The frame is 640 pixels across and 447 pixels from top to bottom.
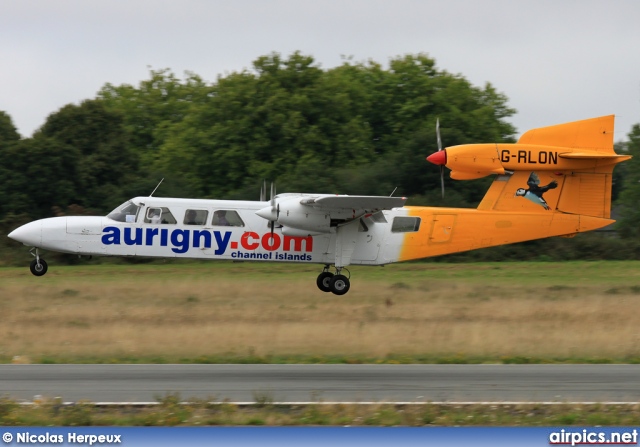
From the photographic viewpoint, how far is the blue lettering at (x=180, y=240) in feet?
68.5

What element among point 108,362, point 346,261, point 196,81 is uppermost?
point 196,81

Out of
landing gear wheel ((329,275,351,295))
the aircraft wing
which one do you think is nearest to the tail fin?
the aircraft wing

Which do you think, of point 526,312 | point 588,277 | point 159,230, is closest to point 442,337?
point 526,312

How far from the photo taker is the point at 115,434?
886 centimetres

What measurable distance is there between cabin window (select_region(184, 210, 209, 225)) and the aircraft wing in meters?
2.44

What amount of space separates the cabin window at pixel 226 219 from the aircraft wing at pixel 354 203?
171cm

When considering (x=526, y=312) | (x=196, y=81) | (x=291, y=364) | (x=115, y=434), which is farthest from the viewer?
(x=196, y=81)

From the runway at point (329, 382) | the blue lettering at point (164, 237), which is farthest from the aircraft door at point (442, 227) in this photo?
the runway at point (329, 382)

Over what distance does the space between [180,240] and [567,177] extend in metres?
9.31

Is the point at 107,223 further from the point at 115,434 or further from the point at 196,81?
the point at 196,81

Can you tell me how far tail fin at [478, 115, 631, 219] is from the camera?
68.0 feet

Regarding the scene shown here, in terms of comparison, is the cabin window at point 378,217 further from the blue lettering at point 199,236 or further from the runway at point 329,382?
the runway at point 329,382

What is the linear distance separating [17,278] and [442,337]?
13.4m

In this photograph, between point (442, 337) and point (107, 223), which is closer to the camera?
point (442, 337)
